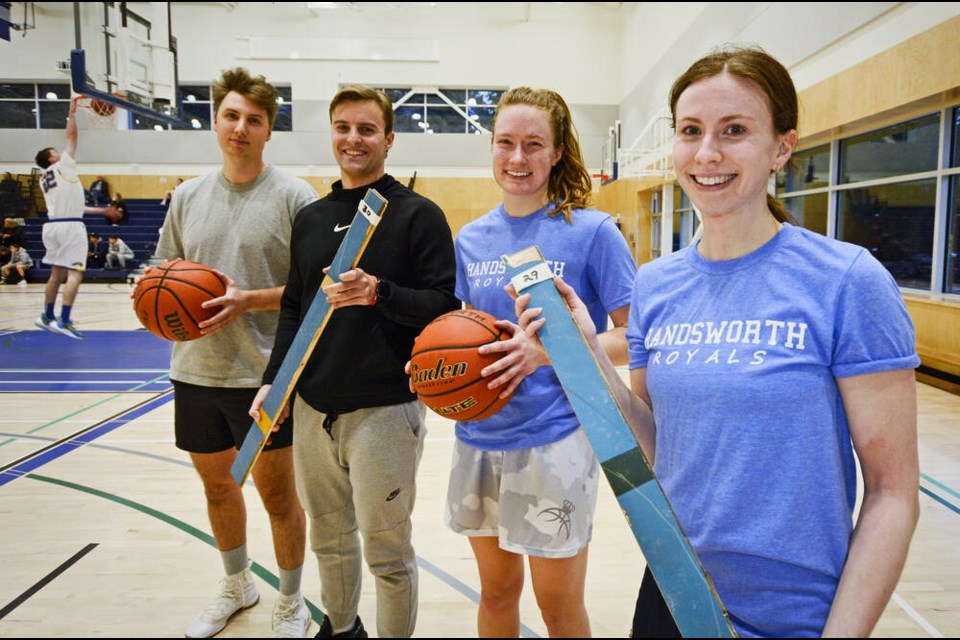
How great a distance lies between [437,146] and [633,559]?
16014mm

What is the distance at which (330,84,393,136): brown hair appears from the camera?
1720 millimetres

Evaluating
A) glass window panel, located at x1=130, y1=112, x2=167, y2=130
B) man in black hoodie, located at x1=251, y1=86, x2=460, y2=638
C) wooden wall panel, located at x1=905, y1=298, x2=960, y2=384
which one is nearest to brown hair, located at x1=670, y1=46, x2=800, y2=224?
man in black hoodie, located at x1=251, y1=86, x2=460, y2=638

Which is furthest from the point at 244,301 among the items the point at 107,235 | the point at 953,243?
the point at 953,243

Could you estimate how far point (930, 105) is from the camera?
569cm

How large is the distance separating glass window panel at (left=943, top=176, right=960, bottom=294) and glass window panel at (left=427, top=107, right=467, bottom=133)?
44.4 feet

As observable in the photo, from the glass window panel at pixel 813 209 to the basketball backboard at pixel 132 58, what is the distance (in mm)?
7449

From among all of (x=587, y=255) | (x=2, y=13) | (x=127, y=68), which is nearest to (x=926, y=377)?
(x=587, y=255)

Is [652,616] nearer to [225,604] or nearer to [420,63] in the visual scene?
[225,604]

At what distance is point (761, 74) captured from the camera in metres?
0.96

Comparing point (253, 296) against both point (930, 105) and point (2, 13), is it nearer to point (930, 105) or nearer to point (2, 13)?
point (2, 13)

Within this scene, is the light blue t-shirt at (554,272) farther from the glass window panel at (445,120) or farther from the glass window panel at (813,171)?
the glass window panel at (445,120)

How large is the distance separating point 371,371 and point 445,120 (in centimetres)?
1691

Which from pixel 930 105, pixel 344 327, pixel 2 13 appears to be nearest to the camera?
pixel 2 13

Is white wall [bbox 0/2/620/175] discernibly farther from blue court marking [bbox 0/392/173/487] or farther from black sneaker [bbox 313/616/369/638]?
black sneaker [bbox 313/616/369/638]
